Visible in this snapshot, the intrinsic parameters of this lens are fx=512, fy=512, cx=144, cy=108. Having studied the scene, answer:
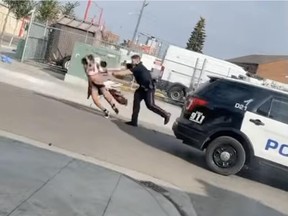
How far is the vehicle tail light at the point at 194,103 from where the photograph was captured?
974 centimetres

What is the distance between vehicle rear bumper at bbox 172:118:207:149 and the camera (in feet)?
31.8

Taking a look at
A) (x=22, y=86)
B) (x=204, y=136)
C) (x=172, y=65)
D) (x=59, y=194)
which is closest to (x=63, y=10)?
(x=172, y=65)

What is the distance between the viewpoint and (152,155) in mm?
9789

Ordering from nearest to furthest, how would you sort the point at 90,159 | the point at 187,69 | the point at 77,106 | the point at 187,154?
1. the point at 90,159
2. the point at 187,154
3. the point at 77,106
4. the point at 187,69

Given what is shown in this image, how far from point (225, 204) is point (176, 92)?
59.8 ft

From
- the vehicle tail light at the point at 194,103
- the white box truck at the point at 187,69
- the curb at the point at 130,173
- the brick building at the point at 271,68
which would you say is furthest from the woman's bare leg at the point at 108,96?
the brick building at the point at 271,68

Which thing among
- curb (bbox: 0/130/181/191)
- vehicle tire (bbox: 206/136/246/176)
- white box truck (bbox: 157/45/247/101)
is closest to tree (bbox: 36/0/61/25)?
white box truck (bbox: 157/45/247/101)

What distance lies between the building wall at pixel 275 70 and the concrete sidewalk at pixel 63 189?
72.6 meters

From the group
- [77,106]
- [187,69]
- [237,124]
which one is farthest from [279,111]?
[187,69]

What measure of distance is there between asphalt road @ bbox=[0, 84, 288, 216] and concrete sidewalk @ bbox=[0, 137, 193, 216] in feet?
3.12

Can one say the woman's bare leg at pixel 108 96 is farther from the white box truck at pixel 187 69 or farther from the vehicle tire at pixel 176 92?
the white box truck at pixel 187 69

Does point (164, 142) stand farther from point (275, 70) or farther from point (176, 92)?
point (275, 70)

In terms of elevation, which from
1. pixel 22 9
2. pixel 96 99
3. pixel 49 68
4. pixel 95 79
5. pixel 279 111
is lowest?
pixel 49 68

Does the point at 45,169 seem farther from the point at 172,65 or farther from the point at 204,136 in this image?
the point at 172,65
